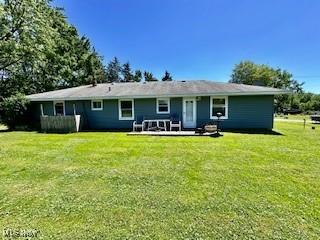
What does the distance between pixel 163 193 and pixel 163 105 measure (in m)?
10.0

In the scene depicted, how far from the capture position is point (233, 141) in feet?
31.3

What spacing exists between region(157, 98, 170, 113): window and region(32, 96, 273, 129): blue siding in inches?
9.9

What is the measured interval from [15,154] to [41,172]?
9.11 feet

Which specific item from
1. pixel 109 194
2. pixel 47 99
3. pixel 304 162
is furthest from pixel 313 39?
pixel 109 194

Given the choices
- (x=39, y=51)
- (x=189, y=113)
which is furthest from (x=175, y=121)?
(x=39, y=51)

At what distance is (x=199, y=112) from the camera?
13727 mm

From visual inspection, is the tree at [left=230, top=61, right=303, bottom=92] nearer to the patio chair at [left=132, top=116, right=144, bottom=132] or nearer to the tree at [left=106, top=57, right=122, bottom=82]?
the tree at [left=106, top=57, right=122, bottom=82]

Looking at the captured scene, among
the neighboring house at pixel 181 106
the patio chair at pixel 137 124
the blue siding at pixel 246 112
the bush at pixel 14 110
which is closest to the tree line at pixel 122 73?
the bush at pixel 14 110

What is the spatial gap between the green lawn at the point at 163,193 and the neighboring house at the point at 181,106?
556cm

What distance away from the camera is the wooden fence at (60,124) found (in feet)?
45.0

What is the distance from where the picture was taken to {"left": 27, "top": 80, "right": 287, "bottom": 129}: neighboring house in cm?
1312

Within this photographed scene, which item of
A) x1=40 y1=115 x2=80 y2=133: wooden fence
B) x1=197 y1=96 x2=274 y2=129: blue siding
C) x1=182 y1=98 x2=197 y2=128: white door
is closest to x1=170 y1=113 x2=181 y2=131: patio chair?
x1=182 y1=98 x2=197 y2=128: white door

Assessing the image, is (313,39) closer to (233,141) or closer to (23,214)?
(233,141)

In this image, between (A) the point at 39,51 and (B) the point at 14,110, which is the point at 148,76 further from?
(B) the point at 14,110
